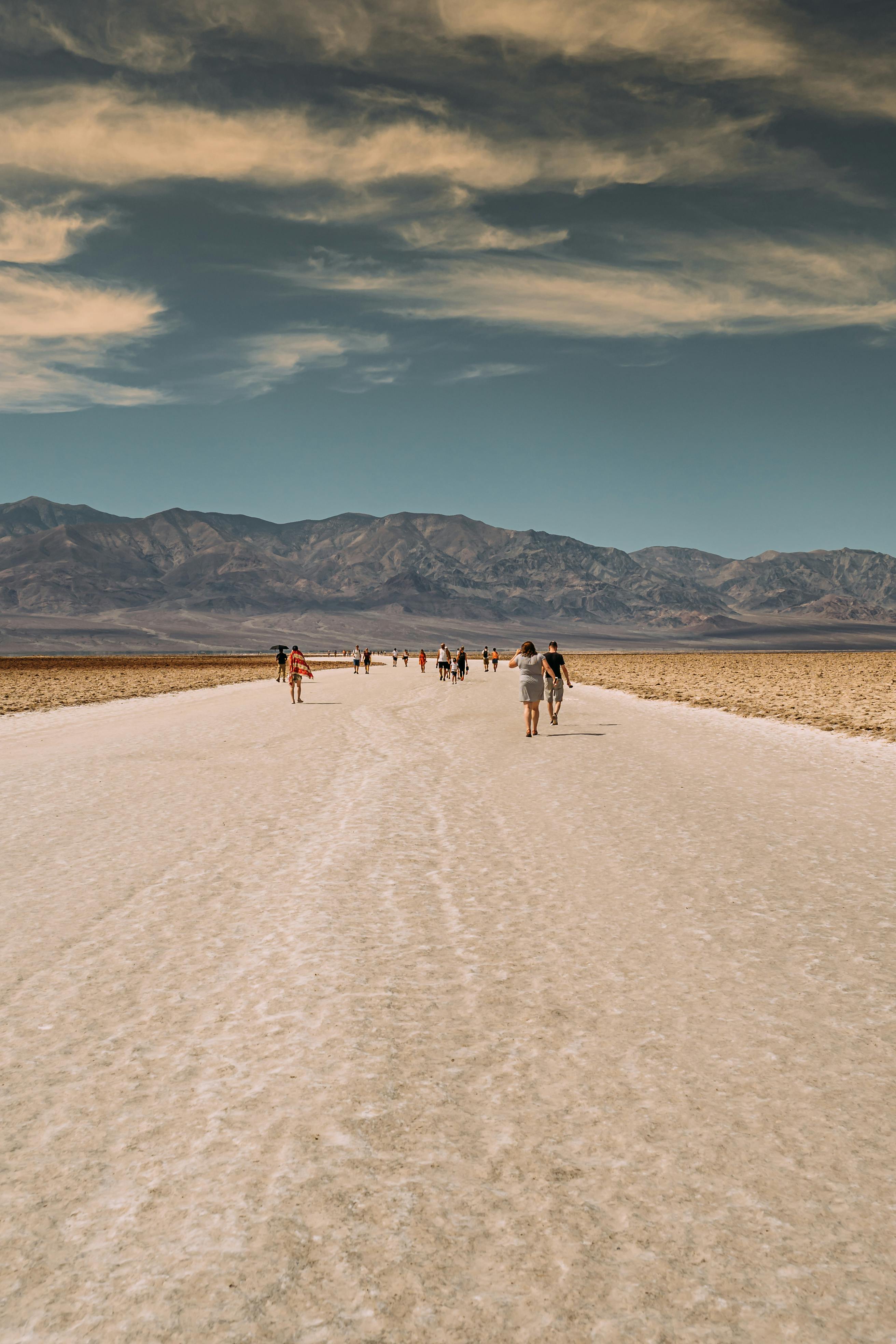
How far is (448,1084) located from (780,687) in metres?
41.3

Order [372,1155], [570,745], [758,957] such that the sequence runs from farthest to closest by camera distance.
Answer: [570,745]
[758,957]
[372,1155]

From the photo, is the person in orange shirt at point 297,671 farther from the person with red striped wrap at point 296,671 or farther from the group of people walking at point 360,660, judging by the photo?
the group of people walking at point 360,660

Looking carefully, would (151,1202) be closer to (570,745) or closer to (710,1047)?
(710,1047)

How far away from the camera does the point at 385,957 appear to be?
Answer: 19.2ft

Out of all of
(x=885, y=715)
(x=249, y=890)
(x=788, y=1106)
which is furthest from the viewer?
(x=885, y=715)

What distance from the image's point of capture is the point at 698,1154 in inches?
139

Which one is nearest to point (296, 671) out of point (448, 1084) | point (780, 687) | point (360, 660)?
point (780, 687)

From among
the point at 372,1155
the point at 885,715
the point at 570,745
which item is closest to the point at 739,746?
the point at 570,745

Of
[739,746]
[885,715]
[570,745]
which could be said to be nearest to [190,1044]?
[570,745]

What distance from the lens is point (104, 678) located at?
60.2 metres

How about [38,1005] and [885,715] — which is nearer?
[38,1005]

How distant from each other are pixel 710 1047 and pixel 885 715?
920 inches

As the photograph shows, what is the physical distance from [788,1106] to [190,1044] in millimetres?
2824

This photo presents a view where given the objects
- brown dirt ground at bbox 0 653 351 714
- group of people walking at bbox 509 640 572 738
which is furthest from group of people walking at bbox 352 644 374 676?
group of people walking at bbox 509 640 572 738
